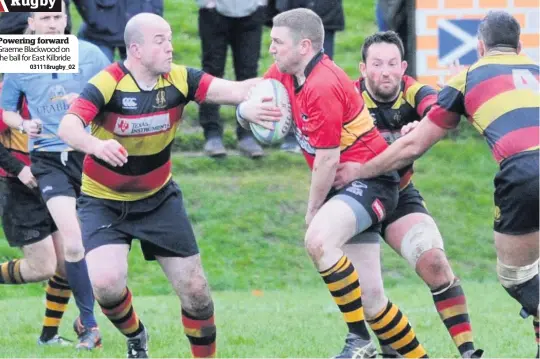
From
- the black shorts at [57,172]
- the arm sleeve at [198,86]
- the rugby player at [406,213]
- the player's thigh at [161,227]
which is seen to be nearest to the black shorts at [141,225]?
the player's thigh at [161,227]

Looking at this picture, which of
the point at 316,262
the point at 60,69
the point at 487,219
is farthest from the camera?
the point at 487,219

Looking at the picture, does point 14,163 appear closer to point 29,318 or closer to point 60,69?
point 60,69

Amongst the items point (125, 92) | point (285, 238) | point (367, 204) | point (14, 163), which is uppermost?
point (125, 92)

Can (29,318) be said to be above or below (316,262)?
below

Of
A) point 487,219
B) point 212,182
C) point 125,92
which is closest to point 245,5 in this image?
point 212,182

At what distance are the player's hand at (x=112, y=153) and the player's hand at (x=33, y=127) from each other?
206 cm

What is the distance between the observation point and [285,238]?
1329cm

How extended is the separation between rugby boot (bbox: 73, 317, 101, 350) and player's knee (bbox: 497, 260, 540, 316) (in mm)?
3242

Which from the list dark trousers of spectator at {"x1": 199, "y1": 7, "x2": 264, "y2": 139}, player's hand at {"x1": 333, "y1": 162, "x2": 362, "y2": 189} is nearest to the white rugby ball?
player's hand at {"x1": 333, "y1": 162, "x2": 362, "y2": 189}

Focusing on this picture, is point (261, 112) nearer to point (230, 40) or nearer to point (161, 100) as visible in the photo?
point (161, 100)

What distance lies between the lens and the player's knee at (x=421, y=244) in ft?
26.4

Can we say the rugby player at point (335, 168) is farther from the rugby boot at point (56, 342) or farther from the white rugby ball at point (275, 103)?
the rugby boot at point (56, 342)

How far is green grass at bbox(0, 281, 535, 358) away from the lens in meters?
8.90

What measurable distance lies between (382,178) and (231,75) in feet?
26.2
